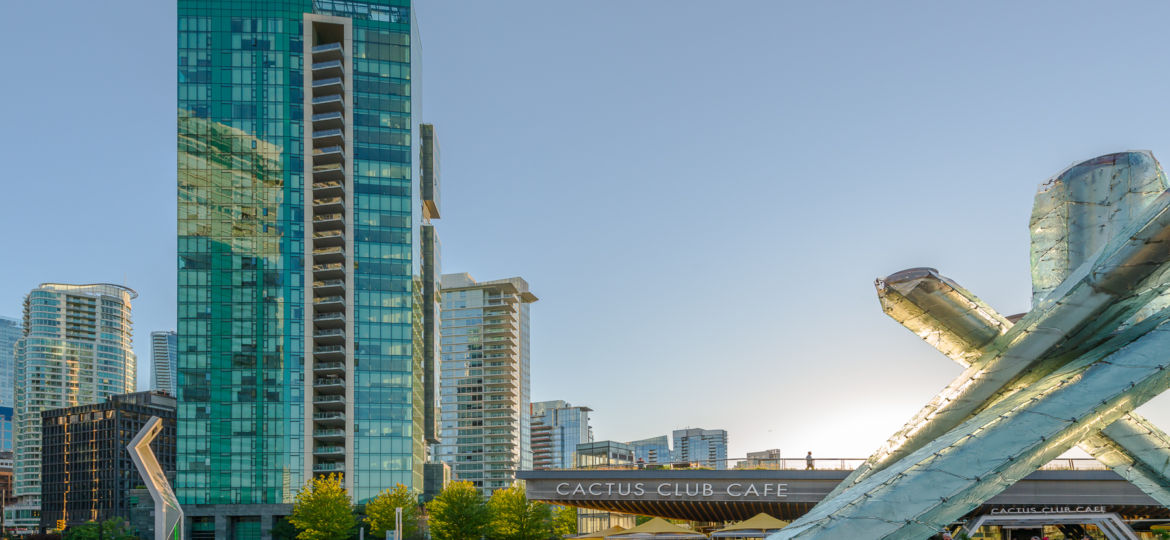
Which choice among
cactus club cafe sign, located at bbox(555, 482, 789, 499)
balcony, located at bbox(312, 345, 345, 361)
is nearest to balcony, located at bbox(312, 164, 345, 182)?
balcony, located at bbox(312, 345, 345, 361)

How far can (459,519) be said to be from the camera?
71000 millimetres

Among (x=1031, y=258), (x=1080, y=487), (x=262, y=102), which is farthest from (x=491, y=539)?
(x=1031, y=258)

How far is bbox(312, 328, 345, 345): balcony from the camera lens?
304ft

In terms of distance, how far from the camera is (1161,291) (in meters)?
15.8

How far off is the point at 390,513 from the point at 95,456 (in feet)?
431

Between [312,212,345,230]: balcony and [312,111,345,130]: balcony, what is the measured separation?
8717 millimetres

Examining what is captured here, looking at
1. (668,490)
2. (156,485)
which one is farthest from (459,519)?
(156,485)

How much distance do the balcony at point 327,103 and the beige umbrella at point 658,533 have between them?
6409 centimetres

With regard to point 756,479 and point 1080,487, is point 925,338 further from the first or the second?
point 1080,487

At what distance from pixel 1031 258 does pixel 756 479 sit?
27.8 meters

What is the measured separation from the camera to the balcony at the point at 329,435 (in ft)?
299

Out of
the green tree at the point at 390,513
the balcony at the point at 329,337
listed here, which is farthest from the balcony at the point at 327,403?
the green tree at the point at 390,513

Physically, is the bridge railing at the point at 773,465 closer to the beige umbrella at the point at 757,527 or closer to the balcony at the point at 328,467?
the beige umbrella at the point at 757,527

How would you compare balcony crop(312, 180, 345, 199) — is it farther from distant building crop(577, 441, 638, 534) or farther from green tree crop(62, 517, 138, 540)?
green tree crop(62, 517, 138, 540)
